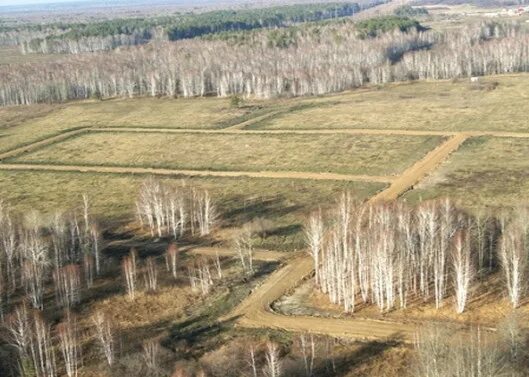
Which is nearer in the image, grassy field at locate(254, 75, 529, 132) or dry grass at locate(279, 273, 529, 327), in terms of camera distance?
dry grass at locate(279, 273, 529, 327)

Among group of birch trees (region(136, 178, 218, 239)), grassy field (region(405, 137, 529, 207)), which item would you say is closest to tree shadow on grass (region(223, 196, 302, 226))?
group of birch trees (region(136, 178, 218, 239))

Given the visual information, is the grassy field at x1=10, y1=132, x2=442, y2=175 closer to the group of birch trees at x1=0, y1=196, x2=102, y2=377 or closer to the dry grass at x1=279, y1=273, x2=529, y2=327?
the group of birch trees at x1=0, y1=196, x2=102, y2=377

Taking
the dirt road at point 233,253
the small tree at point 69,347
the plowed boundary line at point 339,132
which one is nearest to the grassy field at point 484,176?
the plowed boundary line at point 339,132

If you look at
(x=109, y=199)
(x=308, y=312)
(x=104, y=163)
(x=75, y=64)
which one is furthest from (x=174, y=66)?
(x=308, y=312)

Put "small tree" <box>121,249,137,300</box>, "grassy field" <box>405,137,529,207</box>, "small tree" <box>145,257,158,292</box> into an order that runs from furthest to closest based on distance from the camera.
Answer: "grassy field" <box>405,137,529,207</box> < "small tree" <box>145,257,158,292</box> < "small tree" <box>121,249,137,300</box>

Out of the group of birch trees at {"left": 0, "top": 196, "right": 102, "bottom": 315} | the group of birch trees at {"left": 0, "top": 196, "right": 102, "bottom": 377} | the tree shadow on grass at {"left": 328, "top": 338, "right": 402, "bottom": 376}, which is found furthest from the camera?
the group of birch trees at {"left": 0, "top": 196, "right": 102, "bottom": 315}

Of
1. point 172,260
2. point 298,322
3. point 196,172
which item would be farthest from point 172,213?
point 196,172

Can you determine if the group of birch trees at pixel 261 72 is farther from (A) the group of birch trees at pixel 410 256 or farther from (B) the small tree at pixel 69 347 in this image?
(B) the small tree at pixel 69 347

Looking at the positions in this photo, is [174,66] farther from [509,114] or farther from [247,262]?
[247,262]
